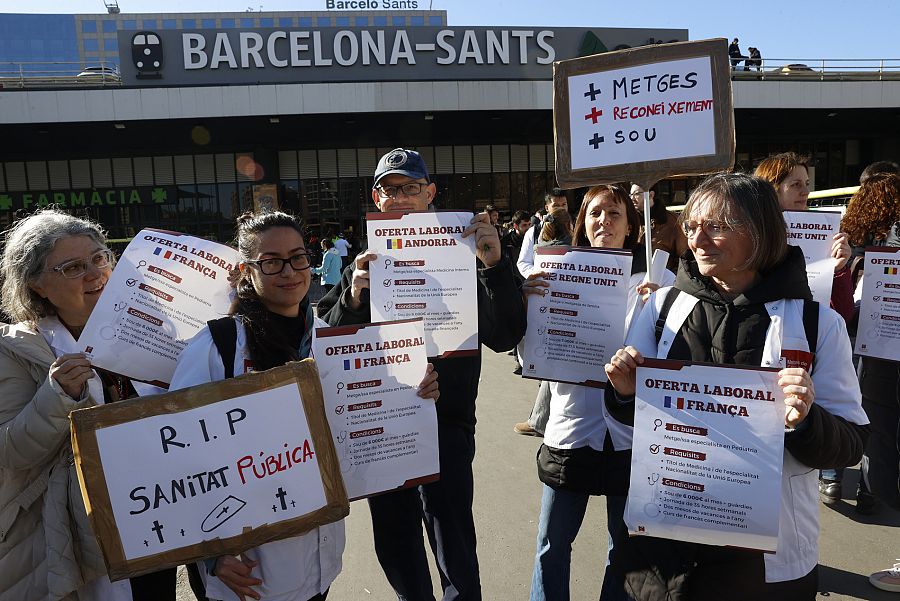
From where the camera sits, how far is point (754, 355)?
1.73m

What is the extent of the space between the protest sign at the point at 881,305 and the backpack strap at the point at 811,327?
193 centimetres

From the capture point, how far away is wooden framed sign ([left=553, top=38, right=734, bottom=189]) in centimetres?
241

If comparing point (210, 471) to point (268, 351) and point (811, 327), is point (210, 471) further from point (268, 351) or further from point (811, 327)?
point (811, 327)

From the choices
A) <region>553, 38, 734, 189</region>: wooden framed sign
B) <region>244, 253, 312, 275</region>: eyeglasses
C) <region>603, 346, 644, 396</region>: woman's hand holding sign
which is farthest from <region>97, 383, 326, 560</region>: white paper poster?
Result: <region>553, 38, 734, 189</region>: wooden framed sign

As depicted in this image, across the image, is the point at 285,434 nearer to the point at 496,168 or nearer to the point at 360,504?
the point at 360,504

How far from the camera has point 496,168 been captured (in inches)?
956

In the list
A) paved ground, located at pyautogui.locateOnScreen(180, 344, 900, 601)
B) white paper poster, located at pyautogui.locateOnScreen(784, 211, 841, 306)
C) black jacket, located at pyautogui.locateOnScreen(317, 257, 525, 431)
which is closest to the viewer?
black jacket, located at pyautogui.locateOnScreen(317, 257, 525, 431)

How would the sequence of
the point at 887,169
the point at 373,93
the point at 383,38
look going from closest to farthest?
the point at 887,169
the point at 373,93
the point at 383,38

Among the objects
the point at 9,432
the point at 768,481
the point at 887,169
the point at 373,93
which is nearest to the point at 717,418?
the point at 768,481

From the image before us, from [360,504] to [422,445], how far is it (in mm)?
2482

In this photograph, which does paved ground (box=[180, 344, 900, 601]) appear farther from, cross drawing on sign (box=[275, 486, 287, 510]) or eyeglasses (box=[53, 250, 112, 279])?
eyeglasses (box=[53, 250, 112, 279])

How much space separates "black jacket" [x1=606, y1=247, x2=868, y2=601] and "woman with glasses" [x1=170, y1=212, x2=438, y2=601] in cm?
110

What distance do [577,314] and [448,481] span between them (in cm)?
97

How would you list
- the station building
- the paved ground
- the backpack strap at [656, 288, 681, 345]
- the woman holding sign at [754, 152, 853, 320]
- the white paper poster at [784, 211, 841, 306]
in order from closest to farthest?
the backpack strap at [656, 288, 681, 345], the white paper poster at [784, 211, 841, 306], the paved ground, the woman holding sign at [754, 152, 853, 320], the station building
